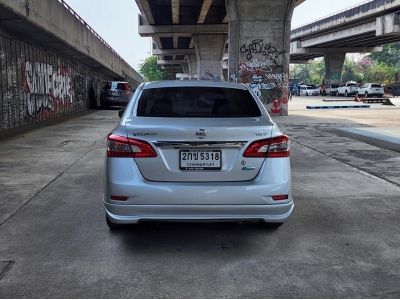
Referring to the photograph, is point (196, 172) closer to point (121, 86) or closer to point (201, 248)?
point (201, 248)

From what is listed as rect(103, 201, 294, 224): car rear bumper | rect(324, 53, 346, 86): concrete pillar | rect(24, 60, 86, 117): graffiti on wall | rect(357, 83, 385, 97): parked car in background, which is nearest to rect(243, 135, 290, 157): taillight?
rect(103, 201, 294, 224): car rear bumper

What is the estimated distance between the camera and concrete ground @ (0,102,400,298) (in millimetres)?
3633

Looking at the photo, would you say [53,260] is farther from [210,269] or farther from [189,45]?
[189,45]

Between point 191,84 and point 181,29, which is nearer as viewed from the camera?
point 191,84

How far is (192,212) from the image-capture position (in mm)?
4137

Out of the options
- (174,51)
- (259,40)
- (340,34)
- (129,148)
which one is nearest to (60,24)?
(259,40)

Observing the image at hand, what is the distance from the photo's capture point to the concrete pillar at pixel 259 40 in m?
22.1

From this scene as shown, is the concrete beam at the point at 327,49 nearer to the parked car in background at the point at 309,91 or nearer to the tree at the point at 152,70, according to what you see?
the parked car in background at the point at 309,91

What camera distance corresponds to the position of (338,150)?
36.0 ft

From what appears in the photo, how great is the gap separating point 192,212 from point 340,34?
52608mm

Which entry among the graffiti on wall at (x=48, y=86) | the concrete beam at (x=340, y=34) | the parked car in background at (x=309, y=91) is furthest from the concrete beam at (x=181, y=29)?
the parked car in background at (x=309, y=91)

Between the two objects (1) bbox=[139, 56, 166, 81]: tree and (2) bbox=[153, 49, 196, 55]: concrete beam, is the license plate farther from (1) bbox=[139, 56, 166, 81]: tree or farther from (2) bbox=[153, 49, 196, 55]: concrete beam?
(1) bbox=[139, 56, 166, 81]: tree

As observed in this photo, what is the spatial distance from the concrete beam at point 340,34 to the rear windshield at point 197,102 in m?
43.9

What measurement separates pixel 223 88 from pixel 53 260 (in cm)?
245
